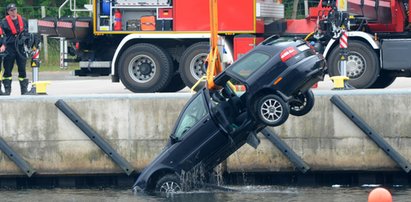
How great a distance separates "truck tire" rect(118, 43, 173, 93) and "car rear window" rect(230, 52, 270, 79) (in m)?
6.83

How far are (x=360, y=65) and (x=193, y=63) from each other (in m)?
2.90

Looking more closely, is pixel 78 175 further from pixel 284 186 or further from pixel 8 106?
pixel 284 186

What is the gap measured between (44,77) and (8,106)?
15.2 m

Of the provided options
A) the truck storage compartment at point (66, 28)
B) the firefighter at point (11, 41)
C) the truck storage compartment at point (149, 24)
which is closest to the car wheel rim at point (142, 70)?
the truck storage compartment at point (149, 24)

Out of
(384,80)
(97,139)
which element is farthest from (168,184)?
(384,80)

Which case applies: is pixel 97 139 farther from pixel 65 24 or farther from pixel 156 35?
pixel 65 24

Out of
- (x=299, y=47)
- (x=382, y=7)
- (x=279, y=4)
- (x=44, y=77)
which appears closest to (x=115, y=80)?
(x=279, y=4)

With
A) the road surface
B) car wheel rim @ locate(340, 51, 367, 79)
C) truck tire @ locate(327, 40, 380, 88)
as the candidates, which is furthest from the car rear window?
the road surface

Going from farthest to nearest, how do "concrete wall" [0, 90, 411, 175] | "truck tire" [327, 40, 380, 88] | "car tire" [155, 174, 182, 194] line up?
"truck tire" [327, 40, 380, 88], "concrete wall" [0, 90, 411, 175], "car tire" [155, 174, 182, 194]

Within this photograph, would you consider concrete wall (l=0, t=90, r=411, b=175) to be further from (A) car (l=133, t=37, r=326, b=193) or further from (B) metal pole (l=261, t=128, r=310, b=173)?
(A) car (l=133, t=37, r=326, b=193)

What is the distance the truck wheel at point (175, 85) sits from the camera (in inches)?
859

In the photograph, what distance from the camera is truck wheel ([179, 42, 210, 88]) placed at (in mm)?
21172

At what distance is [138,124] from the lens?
53.3 feet

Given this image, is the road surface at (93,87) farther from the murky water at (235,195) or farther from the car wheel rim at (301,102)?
the car wheel rim at (301,102)
